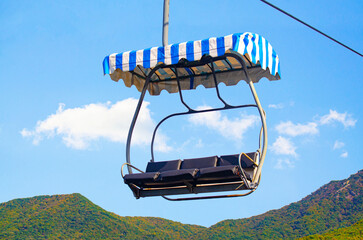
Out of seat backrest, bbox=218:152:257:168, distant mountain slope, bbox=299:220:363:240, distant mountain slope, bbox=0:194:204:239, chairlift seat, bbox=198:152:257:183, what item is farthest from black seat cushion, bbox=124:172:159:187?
distant mountain slope, bbox=0:194:204:239

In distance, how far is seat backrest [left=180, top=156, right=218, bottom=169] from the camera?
764cm

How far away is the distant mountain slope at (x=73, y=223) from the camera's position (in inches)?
2159

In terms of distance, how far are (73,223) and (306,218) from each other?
2377cm

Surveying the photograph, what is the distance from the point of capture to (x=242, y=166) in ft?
24.1

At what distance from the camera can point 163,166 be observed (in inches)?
317

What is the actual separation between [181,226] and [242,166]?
51831 mm

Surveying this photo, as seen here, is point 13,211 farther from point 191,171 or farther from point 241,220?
point 191,171

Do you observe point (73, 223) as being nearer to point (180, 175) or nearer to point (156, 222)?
point (156, 222)

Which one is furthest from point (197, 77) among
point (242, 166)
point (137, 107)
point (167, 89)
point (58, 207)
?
point (58, 207)

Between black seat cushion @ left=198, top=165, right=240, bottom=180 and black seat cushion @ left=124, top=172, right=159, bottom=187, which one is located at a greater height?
black seat cushion @ left=124, top=172, right=159, bottom=187

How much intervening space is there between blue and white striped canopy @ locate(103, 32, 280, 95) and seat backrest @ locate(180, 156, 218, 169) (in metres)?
1.42

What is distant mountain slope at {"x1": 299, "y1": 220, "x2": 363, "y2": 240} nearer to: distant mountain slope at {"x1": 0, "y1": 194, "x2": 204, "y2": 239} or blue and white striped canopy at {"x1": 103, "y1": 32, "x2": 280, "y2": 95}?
distant mountain slope at {"x1": 0, "y1": 194, "x2": 204, "y2": 239}

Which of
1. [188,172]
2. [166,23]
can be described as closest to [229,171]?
[188,172]

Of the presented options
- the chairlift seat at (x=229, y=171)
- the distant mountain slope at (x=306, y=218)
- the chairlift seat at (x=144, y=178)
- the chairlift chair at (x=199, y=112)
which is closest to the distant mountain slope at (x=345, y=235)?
the distant mountain slope at (x=306, y=218)
